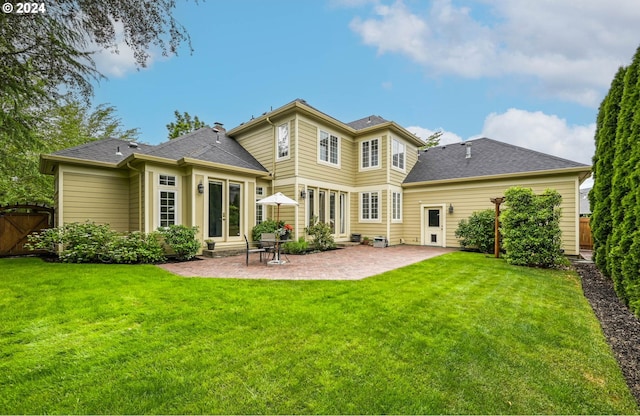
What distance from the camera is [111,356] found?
253 centimetres

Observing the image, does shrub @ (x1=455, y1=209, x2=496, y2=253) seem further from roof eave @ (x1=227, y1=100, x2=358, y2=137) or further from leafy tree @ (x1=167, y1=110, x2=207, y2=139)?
leafy tree @ (x1=167, y1=110, x2=207, y2=139)

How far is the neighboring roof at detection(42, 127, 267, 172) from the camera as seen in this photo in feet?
29.2

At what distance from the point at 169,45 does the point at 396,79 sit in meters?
11.4

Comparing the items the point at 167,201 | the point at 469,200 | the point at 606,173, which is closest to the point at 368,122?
the point at 469,200

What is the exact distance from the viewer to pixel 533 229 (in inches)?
299

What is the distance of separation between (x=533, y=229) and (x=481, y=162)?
566 centimetres

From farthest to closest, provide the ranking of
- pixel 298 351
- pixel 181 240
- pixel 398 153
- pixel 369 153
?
pixel 398 153 → pixel 369 153 → pixel 181 240 → pixel 298 351

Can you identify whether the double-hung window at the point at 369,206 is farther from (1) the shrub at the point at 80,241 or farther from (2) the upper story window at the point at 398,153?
(1) the shrub at the point at 80,241

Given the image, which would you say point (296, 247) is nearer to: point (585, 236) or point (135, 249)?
point (135, 249)

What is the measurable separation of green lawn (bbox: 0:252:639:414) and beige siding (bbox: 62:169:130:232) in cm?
502

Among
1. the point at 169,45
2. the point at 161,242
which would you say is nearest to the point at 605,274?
the point at 169,45

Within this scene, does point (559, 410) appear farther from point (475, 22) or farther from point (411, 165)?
point (411, 165)

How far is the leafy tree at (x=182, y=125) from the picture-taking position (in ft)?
79.9

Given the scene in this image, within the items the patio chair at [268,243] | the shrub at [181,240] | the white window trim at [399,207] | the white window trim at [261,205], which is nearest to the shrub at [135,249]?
the shrub at [181,240]
